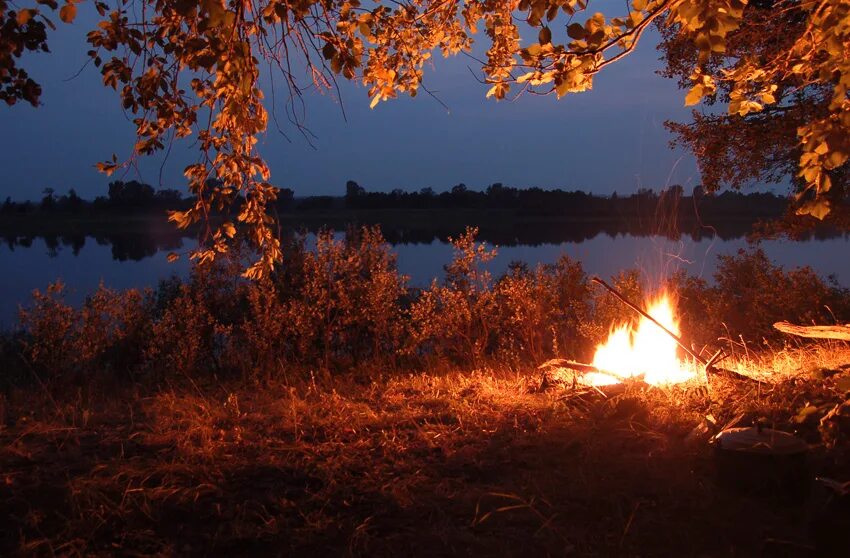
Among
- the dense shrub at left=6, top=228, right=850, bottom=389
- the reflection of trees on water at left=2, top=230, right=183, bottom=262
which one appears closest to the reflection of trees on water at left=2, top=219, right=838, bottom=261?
the reflection of trees on water at left=2, top=230, right=183, bottom=262

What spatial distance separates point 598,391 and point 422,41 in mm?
3166

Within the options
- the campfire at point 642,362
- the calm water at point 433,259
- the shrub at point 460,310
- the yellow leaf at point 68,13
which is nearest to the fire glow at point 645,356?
the campfire at point 642,362

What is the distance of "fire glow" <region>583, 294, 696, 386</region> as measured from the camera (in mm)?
5457

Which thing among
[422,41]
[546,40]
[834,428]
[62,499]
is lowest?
[62,499]

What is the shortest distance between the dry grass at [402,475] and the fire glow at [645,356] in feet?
1.51

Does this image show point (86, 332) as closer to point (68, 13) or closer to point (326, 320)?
point (326, 320)

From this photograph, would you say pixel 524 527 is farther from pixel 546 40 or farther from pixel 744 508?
pixel 546 40

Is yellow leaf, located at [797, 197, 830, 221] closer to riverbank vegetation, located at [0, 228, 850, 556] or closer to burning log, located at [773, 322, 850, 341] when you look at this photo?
riverbank vegetation, located at [0, 228, 850, 556]

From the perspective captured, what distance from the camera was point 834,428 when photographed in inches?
145

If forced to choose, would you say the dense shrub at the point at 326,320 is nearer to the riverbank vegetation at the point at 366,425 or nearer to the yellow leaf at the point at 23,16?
the riverbank vegetation at the point at 366,425

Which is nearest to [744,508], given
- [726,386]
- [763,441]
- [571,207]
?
[763,441]

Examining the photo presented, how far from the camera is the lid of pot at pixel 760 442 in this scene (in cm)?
Answer: 337

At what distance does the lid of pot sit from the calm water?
3605mm

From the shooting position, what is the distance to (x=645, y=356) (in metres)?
5.70
